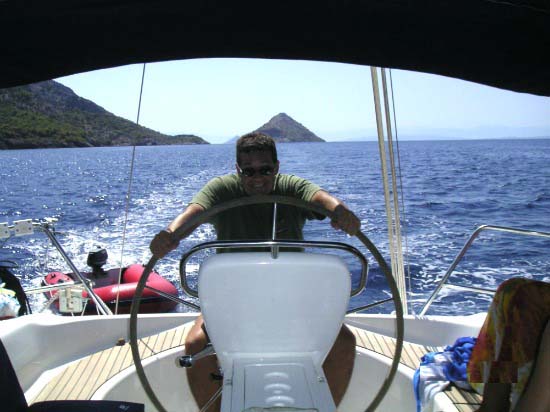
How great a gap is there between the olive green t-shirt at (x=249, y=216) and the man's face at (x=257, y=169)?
12 centimetres

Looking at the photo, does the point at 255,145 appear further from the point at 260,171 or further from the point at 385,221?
the point at 385,221

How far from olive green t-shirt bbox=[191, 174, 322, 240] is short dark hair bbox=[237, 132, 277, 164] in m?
0.15

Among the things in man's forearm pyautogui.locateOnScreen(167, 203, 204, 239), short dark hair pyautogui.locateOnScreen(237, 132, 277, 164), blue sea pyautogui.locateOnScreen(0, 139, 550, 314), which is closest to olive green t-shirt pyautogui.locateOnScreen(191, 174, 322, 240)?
man's forearm pyautogui.locateOnScreen(167, 203, 204, 239)

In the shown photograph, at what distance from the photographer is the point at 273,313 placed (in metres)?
1.23

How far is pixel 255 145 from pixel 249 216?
0.23 meters

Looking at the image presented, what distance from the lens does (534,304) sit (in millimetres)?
1247

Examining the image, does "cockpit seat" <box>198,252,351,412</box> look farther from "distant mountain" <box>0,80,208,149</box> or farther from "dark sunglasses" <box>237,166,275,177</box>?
"distant mountain" <box>0,80,208,149</box>

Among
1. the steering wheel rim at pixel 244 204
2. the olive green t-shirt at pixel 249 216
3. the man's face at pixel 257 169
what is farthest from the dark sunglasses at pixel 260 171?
the steering wheel rim at pixel 244 204

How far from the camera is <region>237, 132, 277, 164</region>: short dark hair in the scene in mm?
1408

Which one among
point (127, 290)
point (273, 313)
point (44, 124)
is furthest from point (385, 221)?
point (44, 124)

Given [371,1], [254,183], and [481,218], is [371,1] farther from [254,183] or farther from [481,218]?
[481,218]

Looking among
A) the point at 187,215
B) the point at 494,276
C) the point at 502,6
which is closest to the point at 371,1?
the point at 502,6

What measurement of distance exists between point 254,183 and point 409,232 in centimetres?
542

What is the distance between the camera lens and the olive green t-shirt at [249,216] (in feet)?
5.00
